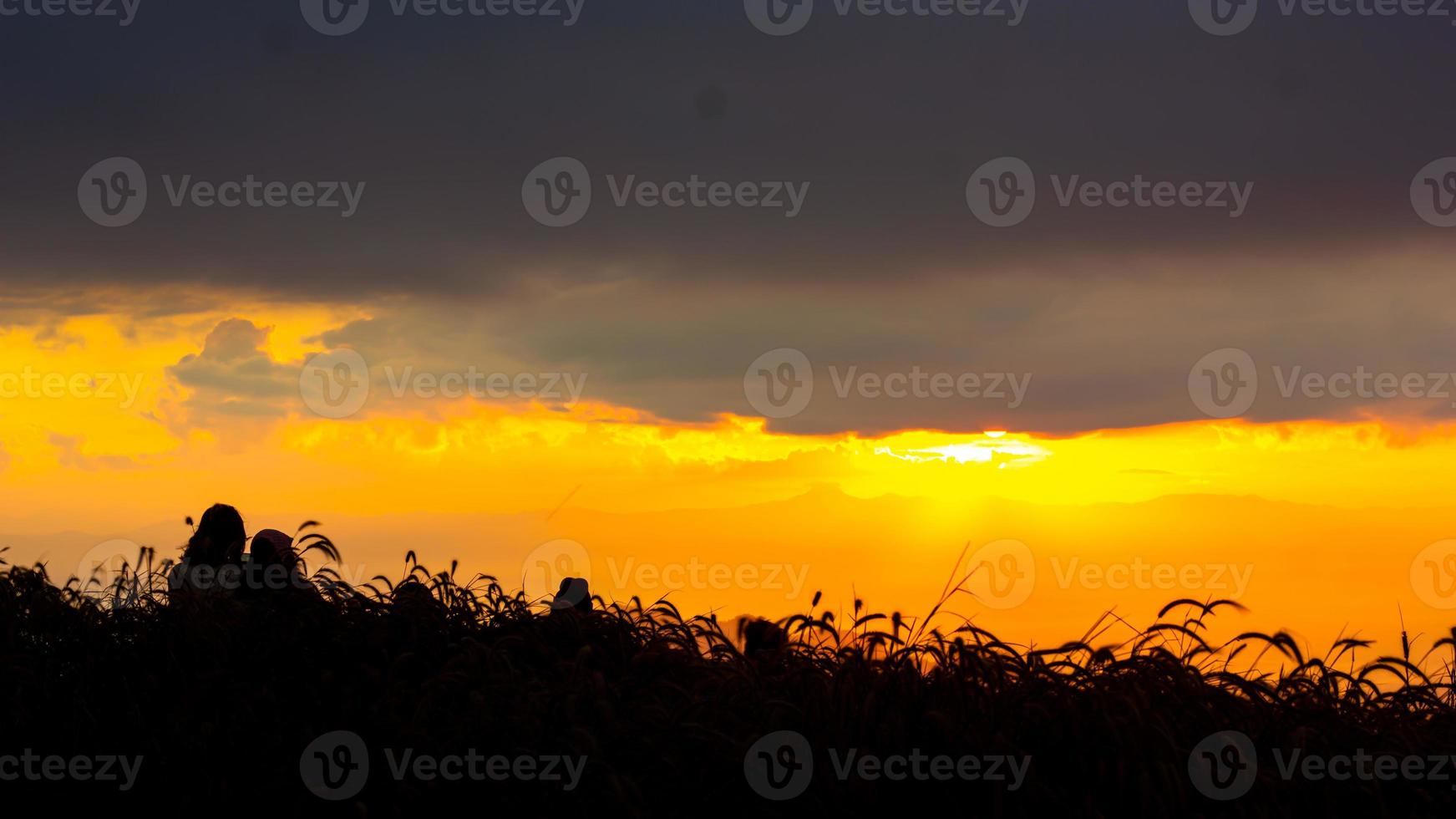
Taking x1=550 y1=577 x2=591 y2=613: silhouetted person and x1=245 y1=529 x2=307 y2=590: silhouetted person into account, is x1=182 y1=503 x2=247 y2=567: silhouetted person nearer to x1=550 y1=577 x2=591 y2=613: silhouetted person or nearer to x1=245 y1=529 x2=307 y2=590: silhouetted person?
x1=245 y1=529 x2=307 y2=590: silhouetted person

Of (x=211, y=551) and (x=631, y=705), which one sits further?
(x=211, y=551)

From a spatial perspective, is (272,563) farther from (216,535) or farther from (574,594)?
(574,594)

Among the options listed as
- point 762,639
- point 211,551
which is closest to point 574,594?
point 762,639

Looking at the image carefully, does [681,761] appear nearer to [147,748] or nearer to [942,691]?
[942,691]

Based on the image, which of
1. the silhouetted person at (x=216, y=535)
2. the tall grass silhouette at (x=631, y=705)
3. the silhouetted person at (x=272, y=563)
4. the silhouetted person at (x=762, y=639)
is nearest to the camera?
the tall grass silhouette at (x=631, y=705)

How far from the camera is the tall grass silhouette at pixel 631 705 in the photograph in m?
→ 7.70

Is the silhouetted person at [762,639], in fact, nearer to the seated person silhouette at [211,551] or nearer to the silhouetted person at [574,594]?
the silhouetted person at [574,594]

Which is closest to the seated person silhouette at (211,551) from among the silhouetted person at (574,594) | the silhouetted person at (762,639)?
the silhouetted person at (574,594)

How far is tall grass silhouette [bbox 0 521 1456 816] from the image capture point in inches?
303

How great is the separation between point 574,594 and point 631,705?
3.37 metres

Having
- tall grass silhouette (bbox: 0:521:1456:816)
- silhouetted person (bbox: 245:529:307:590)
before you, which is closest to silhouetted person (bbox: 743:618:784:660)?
tall grass silhouette (bbox: 0:521:1456:816)

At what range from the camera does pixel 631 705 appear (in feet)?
29.0

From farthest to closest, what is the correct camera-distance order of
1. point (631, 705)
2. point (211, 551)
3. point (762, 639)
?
1. point (211, 551)
2. point (762, 639)
3. point (631, 705)

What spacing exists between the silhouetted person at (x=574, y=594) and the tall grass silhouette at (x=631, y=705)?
1.73 ft
